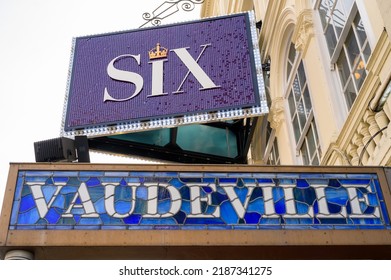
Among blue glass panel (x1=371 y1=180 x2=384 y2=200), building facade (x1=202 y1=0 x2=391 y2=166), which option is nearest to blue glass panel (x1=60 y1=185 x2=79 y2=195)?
blue glass panel (x1=371 y1=180 x2=384 y2=200)

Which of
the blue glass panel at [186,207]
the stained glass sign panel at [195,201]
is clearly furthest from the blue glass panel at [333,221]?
the blue glass panel at [186,207]

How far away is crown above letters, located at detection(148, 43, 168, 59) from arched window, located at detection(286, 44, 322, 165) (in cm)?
213

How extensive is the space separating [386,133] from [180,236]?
2694 millimetres

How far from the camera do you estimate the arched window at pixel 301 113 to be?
9648 millimetres

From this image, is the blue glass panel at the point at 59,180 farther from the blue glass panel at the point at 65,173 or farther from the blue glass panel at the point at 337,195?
the blue glass panel at the point at 337,195

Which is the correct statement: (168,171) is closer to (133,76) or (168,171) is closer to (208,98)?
(208,98)

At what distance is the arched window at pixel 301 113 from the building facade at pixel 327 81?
0.05 feet

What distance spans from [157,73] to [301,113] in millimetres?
2341

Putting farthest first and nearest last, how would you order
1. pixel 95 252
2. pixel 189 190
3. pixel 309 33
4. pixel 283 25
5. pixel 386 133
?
pixel 283 25
pixel 309 33
pixel 386 133
pixel 189 190
pixel 95 252

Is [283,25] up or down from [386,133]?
up

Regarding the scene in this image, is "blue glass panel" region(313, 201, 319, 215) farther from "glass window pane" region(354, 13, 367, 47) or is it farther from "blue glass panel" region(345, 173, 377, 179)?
"glass window pane" region(354, 13, 367, 47)

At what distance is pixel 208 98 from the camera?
9500 mm

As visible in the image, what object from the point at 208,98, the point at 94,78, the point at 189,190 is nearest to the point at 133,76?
the point at 94,78

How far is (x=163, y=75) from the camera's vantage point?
10.1 meters
